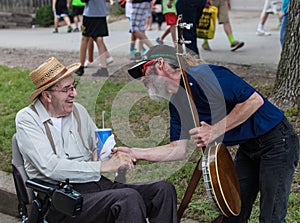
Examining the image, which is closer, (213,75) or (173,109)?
(213,75)

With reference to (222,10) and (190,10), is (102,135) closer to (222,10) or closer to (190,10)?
(190,10)

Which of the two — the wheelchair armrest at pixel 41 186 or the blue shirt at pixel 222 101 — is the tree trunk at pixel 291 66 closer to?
the blue shirt at pixel 222 101

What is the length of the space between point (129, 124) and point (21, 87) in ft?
7.85

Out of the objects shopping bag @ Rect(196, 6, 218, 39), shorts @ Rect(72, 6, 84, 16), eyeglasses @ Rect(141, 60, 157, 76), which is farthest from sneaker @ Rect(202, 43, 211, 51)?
eyeglasses @ Rect(141, 60, 157, 76)

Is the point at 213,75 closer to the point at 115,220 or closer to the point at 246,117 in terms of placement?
the point at 246,117

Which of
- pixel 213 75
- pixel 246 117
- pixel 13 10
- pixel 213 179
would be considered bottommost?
pixel 13 10

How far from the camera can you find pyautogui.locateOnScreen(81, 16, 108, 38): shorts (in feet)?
28.9

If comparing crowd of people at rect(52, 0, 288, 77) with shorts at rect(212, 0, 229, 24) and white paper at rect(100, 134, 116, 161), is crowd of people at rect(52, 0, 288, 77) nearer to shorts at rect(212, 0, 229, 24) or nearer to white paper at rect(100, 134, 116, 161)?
shorts at rect(212, 0, 229, 24)

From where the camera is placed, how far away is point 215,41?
472 inches

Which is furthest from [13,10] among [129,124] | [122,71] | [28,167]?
[28,167]

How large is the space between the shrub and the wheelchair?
14.5m

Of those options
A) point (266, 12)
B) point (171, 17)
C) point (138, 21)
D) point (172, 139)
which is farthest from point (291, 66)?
point (266, 12)

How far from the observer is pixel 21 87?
8.20 meters

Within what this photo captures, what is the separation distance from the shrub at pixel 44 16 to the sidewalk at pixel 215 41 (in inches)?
28.7
